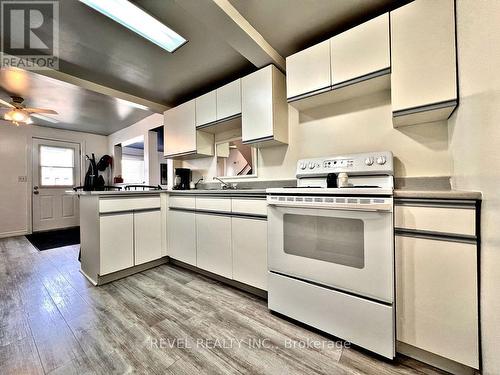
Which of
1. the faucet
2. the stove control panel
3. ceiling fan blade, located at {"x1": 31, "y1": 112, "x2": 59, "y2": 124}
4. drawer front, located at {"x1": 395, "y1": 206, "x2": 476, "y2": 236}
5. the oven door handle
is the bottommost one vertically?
drawer front, located at {"x1": 395, "y1": 206, "x2": 476, "y2": 236}

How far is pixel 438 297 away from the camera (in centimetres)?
104

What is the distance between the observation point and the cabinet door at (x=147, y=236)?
2.37m

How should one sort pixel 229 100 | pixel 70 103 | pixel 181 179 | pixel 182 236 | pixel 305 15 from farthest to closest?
pixel 70 103 → pixel 181 179 → pixel 182 236 → pixel 229 100 → pixel 305 15

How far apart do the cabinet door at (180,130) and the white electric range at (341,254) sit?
5.41 feet

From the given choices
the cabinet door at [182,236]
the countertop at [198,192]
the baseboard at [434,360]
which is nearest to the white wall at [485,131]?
→ the baseboard at [434,360]

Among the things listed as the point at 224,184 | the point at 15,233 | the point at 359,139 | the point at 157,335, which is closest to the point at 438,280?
the point at 359,139

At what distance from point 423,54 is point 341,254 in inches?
52.0

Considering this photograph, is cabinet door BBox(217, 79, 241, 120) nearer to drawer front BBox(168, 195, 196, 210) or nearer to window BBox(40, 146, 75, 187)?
drawer front BBox(168, 195, 196, 210)

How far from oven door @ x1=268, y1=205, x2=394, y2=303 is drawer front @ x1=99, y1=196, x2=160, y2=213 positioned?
1.64 meters

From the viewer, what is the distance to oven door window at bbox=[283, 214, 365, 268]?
48.3 inches

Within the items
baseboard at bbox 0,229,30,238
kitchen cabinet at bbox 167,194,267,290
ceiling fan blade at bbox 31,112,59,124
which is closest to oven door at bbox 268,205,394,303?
kitchen cabinet at bbox 167,194,267,290

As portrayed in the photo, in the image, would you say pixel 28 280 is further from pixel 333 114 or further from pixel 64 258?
pixel 333 114

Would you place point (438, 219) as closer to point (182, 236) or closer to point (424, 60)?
point (424, 60)

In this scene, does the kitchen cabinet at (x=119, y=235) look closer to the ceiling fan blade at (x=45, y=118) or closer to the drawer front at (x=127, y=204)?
the drawer front at (x=127, y=204)
